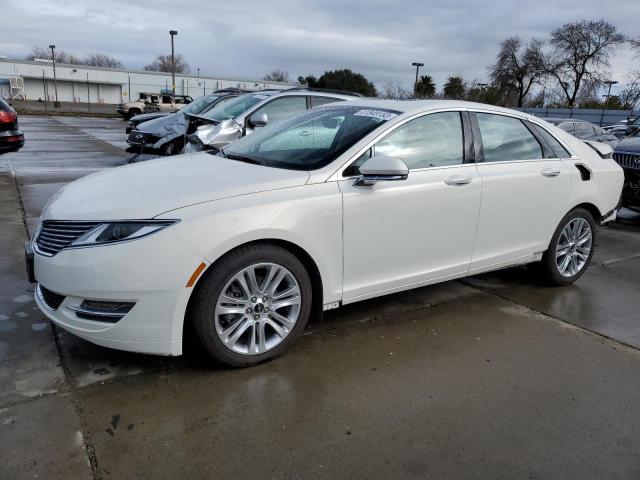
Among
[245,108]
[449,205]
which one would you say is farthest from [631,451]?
[245,108]

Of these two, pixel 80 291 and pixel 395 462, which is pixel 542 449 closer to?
pixel 395 462

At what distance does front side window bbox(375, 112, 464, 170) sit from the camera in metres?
3.68

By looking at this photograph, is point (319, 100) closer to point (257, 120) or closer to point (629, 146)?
point (257, 120)

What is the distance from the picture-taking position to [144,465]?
236 centimetres

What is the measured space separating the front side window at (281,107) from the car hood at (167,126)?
1.97m

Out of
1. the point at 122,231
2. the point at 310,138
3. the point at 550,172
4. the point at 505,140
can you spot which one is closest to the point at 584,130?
the point at 550,172

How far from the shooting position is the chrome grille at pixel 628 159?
25.8 feet

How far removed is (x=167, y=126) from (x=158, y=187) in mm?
7851

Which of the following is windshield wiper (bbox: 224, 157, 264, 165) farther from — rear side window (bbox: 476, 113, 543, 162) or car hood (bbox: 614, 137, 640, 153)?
car hood (bbox: 614, 137, 640, 153)

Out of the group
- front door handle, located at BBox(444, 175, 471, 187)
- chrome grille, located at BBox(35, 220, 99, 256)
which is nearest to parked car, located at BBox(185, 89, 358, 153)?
front door handle, located at BBox(444, 175, 471, 187)

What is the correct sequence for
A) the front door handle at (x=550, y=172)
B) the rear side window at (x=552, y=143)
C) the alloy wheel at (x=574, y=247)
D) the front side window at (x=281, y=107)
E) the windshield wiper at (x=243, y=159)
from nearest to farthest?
the windshield wiper at (x=243, y=159) → the front door handle at (x=550, y=172) → the rear side window at (x=552, y=143) → the alloy wheel at (x=574, y=247) → the front side window at (x=281, y=107)

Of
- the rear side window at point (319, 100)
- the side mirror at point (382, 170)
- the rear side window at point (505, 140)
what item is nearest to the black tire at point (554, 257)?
the rear side window at point (505, 140)

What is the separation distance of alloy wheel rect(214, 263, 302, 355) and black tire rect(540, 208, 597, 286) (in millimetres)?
2628

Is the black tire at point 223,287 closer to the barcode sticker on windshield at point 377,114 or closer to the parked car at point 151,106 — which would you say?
the barcode sticker on windshield at point 377,114
